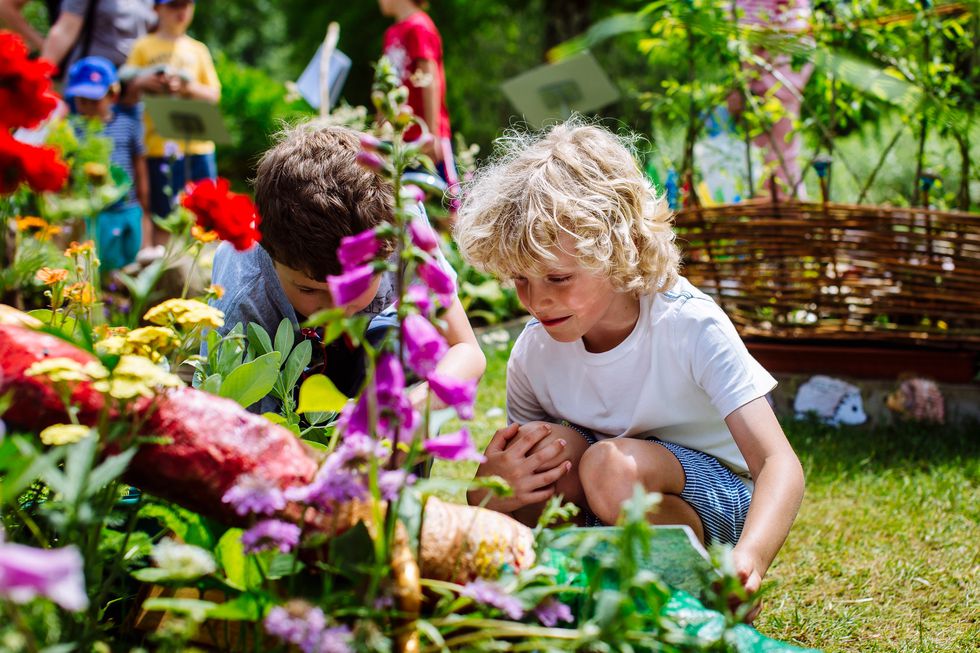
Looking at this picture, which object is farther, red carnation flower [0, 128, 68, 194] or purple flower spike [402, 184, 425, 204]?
red carnation flower [0, 128, 68, 194]

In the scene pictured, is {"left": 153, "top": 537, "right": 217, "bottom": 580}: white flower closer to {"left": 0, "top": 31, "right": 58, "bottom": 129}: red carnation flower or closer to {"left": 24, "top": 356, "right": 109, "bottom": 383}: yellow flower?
{"left": 24, "top": 356, "right": 109, "bottom": 383}: yellow flower

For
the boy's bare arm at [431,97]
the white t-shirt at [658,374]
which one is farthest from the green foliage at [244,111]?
the white t-shirt at [658,374]

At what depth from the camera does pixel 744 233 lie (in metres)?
3.07

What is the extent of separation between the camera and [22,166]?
1.26m

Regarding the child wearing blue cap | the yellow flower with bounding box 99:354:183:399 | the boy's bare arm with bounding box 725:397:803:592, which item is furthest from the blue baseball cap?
the yellow flower with bounding box 99:354:183:399

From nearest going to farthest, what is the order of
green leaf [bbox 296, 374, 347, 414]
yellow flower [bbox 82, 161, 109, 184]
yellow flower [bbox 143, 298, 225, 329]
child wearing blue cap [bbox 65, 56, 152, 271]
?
green leaf [bbox 296, 374, 347, 414] → yellow flower [bbox 143, 298, 225, 329] → yellow flower [bbox 82, 161, 109, 184] → child wearing blue cap [bbox 65, 56, 152, 271]

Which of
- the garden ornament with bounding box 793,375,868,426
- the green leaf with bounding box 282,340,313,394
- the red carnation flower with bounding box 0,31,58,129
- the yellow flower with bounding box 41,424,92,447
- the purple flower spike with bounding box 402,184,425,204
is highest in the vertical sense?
the red carnation flower with bounding box 0,31,58,129

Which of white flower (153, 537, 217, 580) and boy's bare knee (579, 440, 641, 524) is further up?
white flower (153, 537, 217, 580)

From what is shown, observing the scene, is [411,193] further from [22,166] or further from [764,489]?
[764,489]

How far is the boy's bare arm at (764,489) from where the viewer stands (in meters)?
1.41

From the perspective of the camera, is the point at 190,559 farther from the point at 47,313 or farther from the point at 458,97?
the point at 458,97

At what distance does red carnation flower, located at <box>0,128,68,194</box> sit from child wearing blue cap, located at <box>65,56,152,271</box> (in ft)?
9.69

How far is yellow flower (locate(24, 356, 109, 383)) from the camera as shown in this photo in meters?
0.97

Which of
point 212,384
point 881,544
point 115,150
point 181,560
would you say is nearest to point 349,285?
point 181,560
